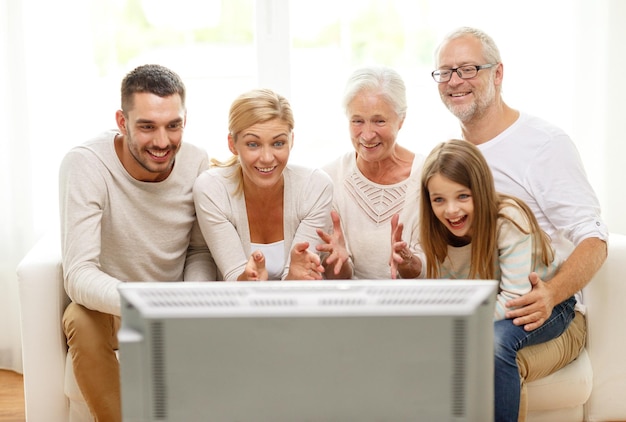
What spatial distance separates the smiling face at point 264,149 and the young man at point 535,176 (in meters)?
0.57

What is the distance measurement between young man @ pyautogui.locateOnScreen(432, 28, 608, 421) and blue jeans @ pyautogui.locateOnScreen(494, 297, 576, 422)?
2cm

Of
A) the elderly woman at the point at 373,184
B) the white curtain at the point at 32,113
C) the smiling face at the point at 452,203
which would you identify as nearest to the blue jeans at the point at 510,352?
the smiling face at the point at 452,203

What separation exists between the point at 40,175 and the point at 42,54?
0.48 metres

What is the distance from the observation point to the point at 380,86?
101 inches

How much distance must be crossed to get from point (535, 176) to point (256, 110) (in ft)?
2.84

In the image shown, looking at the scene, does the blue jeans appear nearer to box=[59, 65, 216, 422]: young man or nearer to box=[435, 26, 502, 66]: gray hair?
box=[435, 26, 502, 66]: gray hair

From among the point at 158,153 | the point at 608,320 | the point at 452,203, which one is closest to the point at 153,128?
the point at 158,153

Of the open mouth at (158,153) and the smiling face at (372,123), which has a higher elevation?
the smiling face at (372,123)

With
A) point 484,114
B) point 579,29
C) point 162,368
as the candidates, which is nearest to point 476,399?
point 162,368

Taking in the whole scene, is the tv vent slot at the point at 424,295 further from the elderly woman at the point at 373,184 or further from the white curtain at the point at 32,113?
the white curtain at the point at 32,113

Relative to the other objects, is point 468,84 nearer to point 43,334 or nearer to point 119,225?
point 119,225

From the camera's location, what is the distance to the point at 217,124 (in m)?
3.52

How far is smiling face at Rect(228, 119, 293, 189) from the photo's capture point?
7.91ft

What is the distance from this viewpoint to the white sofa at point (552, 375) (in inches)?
94.0
